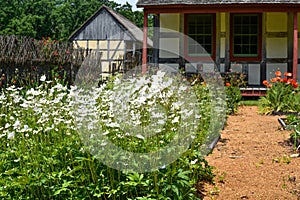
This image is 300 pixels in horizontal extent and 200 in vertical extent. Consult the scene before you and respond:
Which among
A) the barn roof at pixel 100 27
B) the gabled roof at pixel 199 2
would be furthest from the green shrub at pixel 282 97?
the barn roof at pixel 100 27

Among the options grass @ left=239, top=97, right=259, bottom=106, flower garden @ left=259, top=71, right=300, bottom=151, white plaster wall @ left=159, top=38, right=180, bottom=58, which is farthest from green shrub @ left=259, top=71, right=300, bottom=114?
white plaster wall @ left=159, top=38, right=180, bottom=58

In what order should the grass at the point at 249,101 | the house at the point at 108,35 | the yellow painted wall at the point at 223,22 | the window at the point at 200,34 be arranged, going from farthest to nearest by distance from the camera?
the house at the point at 108,35, the window at the point at 200,34, the yellow painted wall at the point at 223,22, the grass at the point at 249,101

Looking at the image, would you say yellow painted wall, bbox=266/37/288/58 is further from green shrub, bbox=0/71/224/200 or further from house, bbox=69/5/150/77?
house, bbox=69/5/150/77

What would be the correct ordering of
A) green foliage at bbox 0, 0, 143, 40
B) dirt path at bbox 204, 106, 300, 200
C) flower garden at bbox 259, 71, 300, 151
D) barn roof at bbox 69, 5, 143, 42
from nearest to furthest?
dirt path at bbox 204, 106, 300, 200, flower garden at bbox 259, 71, 300, 151, barn roof at bbox 69, 5, 143, 42, green foliage at bbox 0, 0, 143, 40

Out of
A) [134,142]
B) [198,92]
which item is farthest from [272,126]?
[134,142]

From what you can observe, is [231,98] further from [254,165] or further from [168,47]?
[168,47]

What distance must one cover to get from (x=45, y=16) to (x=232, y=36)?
45915 mm

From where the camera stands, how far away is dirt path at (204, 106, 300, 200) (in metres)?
4.77

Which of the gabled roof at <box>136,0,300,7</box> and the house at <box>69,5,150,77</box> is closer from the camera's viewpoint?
the gabled roof at <box>136,0,300,7</box>

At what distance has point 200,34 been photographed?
14.8m

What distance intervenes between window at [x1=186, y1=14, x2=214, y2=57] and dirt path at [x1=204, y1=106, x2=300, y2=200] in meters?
6.34

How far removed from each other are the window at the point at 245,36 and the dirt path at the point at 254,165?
613cm

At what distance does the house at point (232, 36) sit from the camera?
13.6 metres

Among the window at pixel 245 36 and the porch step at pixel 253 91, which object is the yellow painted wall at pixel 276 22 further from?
the porch step at pixel 253 91
